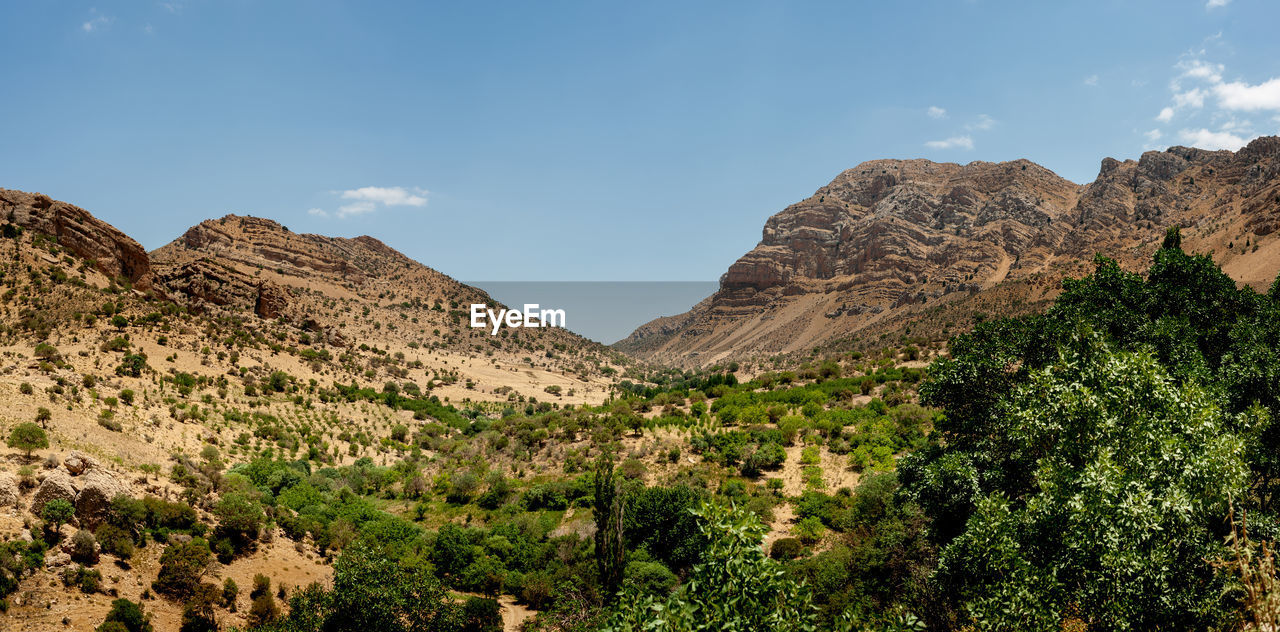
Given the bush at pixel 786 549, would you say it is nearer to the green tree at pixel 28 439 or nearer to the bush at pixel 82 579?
the bush at pixel 82 579

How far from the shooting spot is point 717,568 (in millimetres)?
6477

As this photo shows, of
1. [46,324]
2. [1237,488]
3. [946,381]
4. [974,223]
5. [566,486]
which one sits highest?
[974,223]

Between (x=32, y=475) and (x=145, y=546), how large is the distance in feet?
11.7

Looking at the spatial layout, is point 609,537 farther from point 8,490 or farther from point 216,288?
Result: point 216,288

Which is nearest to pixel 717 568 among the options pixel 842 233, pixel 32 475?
Result: pixel 32 475

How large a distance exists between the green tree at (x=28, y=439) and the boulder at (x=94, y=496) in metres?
2.72

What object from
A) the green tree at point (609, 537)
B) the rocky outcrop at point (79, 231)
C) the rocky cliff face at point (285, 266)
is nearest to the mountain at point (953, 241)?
the green tree at point (609, 537)

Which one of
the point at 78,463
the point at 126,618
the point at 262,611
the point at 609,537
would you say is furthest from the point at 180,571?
the point at 609,537

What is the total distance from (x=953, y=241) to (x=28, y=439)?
483 feet

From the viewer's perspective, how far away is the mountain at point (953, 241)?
85250 mm

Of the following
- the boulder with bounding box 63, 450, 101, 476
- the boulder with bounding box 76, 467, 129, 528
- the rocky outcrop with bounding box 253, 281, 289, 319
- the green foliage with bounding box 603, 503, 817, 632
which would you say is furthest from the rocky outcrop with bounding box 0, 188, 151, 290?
the green foliage with bounding box 603, 503, 817, 632

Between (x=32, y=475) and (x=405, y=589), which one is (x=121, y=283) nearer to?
(x=32, y=475)

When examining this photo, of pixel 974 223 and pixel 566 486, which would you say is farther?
pixel 974 223

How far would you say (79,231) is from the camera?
148 ft
